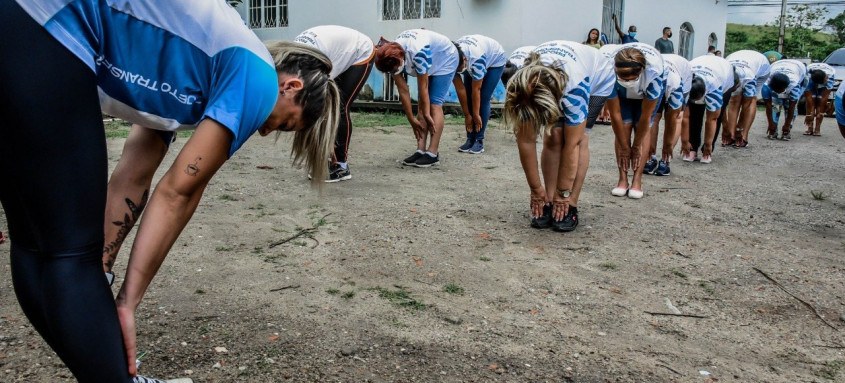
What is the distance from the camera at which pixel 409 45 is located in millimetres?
7270

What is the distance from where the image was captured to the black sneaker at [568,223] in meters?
4.94

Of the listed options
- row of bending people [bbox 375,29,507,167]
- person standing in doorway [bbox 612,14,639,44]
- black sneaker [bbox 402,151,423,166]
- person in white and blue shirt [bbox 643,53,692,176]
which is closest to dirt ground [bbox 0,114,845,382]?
person in white and blue shirt [bbox 643,53,692,176]

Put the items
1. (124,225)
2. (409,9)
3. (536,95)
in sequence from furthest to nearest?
(409,9) < (536,95) < (124,225)

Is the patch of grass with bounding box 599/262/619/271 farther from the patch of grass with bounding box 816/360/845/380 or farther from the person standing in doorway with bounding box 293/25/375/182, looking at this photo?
the person standing in doorway with bounding box 293/25/375/182

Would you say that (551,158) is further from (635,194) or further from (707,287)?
(707,287)

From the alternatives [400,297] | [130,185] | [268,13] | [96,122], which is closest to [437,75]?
[400,297]

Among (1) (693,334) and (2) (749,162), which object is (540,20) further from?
(1) (693,334)

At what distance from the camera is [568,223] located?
498 cm

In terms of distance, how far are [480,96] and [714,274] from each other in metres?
4.99

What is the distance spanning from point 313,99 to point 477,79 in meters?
6.24

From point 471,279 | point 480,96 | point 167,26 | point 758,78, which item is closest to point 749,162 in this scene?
point 758,78

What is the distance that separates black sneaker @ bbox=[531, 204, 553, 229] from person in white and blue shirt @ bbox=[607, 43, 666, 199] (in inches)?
55.9

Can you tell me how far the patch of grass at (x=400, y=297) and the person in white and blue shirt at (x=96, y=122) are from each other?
154 cm

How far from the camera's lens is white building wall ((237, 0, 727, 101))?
13297 millimetres
